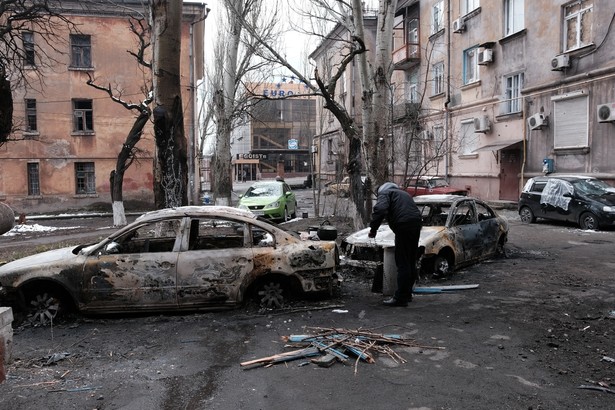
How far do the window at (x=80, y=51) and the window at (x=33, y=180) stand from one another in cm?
584

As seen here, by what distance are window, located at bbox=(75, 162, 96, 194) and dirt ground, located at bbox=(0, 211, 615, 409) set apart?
22598 mm

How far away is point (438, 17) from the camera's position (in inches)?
1022

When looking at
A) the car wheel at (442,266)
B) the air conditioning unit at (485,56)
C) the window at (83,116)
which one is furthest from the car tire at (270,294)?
the window at (83,116)

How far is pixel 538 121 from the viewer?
61.4 ft

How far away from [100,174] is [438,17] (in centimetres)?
2014

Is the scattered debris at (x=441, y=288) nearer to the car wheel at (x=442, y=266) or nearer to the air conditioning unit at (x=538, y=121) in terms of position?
the car wheel at (x=442, y=266)

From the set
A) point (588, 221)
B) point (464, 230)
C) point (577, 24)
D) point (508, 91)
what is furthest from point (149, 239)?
point (508, 91)

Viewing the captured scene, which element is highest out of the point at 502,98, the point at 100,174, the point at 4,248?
the point at 502,98

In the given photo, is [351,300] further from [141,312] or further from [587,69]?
[587,69]

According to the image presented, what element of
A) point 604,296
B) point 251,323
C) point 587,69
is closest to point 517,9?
point 587,69

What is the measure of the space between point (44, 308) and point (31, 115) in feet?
78.3

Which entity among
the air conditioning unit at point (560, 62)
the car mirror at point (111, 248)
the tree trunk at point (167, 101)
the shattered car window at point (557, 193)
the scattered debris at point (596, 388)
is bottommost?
the scattered debris at point (596, 388)

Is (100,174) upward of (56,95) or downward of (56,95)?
downward

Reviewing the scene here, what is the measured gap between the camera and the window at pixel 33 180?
85.6 feet
